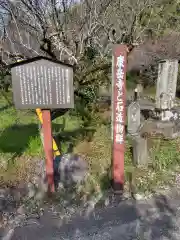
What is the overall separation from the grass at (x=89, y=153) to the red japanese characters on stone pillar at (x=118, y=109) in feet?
1.31

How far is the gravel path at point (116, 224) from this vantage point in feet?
11.0

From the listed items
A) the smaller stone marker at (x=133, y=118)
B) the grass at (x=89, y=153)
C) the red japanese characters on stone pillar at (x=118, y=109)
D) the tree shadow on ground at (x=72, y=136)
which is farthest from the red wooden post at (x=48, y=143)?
the smaller stone marker at (x=133, y=118)

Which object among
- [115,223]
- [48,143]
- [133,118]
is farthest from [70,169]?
[133,118]

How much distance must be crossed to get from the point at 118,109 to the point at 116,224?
1.71 m

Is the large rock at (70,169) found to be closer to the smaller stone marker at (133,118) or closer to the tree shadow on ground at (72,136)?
the tree shadow on ground at (72,136)

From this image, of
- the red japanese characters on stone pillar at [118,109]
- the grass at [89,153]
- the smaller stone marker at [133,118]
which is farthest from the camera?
the smaller stone marker at [133,118]

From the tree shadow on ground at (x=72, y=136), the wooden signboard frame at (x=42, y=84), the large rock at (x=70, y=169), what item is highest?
the wooden signboard frame at (x=42, y=84)

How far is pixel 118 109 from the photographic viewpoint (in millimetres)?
4082

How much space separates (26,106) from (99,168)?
2019mm

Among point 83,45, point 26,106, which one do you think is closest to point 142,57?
point 83,45

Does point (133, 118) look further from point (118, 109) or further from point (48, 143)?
point (48, 143)

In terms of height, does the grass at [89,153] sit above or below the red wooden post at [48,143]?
below

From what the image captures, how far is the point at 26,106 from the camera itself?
3781 mm

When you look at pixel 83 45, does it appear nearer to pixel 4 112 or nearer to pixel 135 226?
pixel 4 112
